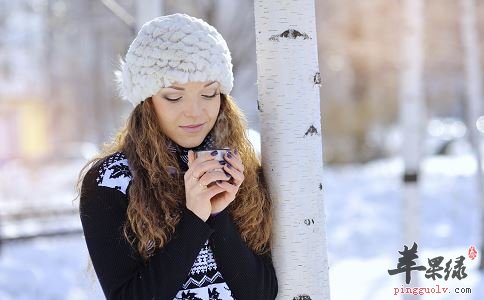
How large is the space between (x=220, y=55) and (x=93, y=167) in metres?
0.50

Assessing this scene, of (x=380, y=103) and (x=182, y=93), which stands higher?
(x=380, y=103)

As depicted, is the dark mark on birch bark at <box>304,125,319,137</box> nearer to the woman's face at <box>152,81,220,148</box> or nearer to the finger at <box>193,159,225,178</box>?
the woman's face at <box>152,81,220,148</box>

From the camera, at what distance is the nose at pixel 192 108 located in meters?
2.16

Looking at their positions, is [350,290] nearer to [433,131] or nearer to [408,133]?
[408,133]

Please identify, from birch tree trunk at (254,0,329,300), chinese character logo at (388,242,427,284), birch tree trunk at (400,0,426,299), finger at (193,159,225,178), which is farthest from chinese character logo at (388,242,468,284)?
finger at (193,159,225,178)

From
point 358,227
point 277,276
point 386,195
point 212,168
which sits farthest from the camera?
point 386,195

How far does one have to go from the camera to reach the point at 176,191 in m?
2.20

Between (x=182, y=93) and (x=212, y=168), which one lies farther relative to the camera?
(x=182, y=93)

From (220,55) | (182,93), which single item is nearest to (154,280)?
(182,93)

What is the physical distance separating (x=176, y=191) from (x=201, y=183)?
0.21 m

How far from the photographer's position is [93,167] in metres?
2.19

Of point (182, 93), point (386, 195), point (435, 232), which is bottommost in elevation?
point (182, 93)

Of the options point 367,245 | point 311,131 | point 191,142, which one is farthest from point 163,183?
point 367,245

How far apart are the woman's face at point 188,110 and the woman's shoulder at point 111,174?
17 cm
